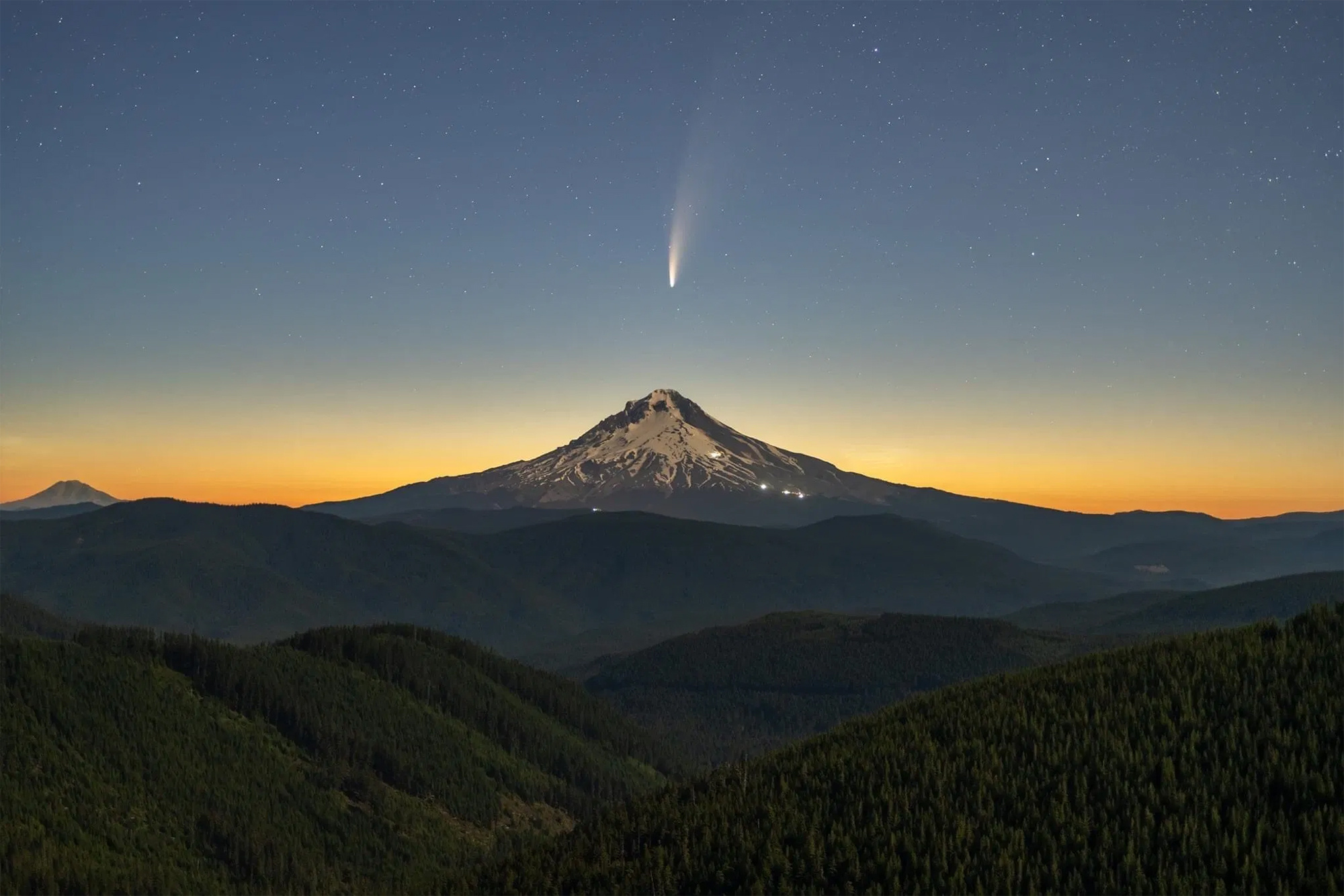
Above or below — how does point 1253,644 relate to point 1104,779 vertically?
above

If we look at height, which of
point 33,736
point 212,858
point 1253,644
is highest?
point 1253,644

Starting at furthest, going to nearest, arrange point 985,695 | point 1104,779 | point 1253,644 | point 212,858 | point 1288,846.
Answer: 1. point 212,858
2. point 985,695
3. point 1253,644
4. point 1104,779
5. point 1288,846

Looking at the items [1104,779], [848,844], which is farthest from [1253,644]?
[848,844]

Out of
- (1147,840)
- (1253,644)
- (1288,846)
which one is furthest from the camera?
(1253,644)

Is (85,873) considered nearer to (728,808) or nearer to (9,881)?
(9,881)

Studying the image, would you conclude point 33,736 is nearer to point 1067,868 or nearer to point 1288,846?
point 1067,868

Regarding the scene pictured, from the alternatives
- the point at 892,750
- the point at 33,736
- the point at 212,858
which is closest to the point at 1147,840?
the point at 892,750

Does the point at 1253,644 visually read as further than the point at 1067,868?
Yes
